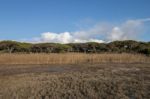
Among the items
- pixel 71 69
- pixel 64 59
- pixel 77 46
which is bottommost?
pixel 71 69

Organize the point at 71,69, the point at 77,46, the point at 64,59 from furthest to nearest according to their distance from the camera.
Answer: the point at 77,46 → the point at 64,59 → the point at 71,69

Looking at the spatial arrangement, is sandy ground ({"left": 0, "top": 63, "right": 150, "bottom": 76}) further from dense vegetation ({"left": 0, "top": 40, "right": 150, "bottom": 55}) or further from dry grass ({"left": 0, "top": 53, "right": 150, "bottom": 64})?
dense vegetation ({"left": 0, "top": 40, "right": 150, "bottom": 55})

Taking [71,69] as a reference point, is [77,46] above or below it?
above

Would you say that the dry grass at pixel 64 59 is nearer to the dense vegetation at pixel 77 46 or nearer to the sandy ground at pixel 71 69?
the sandy ground at pixel 71 69

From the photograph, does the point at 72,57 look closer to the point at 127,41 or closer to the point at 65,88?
the point at 65,88

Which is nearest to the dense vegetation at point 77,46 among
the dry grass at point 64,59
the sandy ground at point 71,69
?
the dry grass at point 64,59

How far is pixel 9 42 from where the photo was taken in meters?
43.2

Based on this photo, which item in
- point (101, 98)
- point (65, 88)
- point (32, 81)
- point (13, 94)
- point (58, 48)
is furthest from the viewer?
point (58, 48)

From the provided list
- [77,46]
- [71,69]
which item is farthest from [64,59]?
[77,46]

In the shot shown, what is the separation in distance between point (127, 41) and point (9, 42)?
19.0 m

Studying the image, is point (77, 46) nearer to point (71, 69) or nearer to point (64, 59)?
point (64, 59)

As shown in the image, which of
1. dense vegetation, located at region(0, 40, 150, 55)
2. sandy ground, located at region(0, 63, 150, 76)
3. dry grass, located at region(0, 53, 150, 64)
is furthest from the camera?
dense vegetation, located at region(0, 40, 150, 55)

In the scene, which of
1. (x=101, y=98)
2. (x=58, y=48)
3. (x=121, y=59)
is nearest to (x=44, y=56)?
(x=121, y=59)

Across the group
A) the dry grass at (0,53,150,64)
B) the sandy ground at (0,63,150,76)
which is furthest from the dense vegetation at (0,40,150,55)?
the sandy ground at (0,63,150,76)
